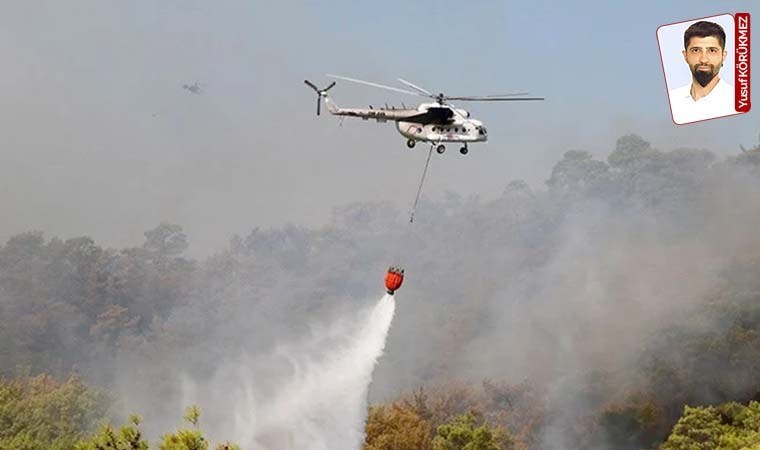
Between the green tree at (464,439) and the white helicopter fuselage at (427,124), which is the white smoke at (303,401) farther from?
the white helicopter fuselage at (427,124)

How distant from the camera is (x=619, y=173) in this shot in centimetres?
15112

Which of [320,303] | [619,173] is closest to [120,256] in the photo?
[320,303]

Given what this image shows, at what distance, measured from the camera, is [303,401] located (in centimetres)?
7844

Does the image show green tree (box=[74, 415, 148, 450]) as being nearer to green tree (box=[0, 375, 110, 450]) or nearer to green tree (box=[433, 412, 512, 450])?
green tree (box=[433, 412, 512, 450])

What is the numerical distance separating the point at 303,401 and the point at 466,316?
54.1 meters

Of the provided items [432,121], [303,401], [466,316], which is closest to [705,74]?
[432,121]

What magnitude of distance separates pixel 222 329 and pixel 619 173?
229 ft

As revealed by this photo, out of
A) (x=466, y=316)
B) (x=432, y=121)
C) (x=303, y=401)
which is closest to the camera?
(x=432, y=121)

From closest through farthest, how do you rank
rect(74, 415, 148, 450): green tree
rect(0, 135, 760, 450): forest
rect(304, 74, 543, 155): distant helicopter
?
1. rect(74, 415, 148, 450): green tree
2. rect(304, 74, 543, 155): distant helicopter
3. rect(0, 135, 760, 450): forest

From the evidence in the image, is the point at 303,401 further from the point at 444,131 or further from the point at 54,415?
the point at 444,131

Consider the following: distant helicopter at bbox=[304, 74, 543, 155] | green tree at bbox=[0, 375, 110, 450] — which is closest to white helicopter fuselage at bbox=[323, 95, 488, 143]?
distant helicopter at bbox=[304, 74, 543, 155]

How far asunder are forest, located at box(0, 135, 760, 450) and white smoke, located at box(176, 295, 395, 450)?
1271 millimetres

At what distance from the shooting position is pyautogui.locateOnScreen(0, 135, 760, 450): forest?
7669 centimetres

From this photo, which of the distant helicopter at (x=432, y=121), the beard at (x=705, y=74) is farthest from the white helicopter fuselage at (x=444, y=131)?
the beard at (x=705, y=74)
